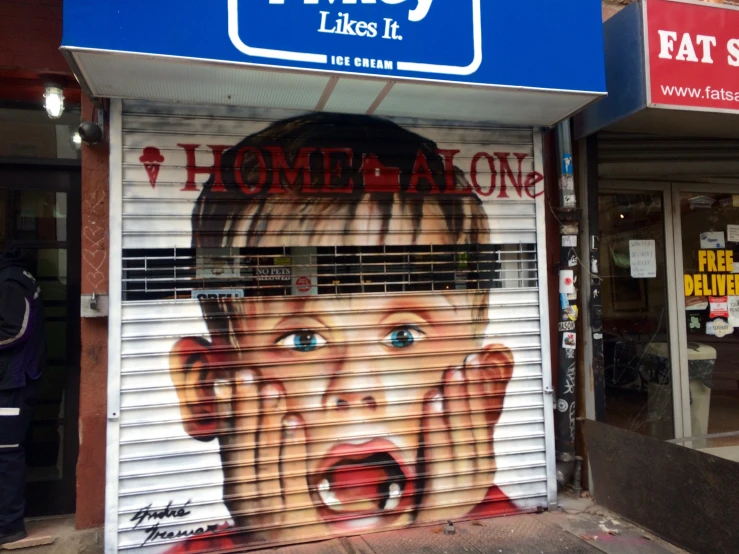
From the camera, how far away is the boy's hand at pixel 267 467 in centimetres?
403

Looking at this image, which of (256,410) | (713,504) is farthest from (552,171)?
(256,410)

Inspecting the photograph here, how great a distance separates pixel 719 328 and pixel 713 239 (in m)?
1.00

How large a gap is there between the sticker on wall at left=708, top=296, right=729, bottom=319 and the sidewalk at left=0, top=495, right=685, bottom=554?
9.41 feet

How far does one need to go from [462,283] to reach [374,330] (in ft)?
2.85

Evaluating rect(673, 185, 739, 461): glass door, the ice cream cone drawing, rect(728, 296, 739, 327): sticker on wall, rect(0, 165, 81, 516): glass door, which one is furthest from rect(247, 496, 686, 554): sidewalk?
rect(728, 296, 739, 327): sticker on wall

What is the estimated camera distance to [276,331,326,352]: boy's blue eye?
13.8 ft

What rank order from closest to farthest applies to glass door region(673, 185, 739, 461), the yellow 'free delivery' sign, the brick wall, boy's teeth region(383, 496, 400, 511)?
the brick wall → boy's teeth region(383, 496, 400, 511) → glass door region(673, 185, 739, 461) → the yellow 'free delivery' sign

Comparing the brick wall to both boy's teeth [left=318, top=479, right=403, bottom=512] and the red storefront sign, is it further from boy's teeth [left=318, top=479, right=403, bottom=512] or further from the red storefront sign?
the red storefront sign

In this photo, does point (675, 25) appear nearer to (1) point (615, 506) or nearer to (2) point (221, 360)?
(1) point (615, 506)

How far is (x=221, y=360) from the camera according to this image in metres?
4.06

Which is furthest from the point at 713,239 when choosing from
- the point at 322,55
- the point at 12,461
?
the point at 12,461

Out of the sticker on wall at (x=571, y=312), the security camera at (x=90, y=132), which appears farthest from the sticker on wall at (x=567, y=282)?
the security camera at (x=90, y=132)

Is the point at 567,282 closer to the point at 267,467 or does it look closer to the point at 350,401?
the point at 350,401

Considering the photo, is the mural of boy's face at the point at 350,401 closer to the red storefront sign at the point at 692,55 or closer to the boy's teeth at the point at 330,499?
the boy's teeth at the point at 330,499
